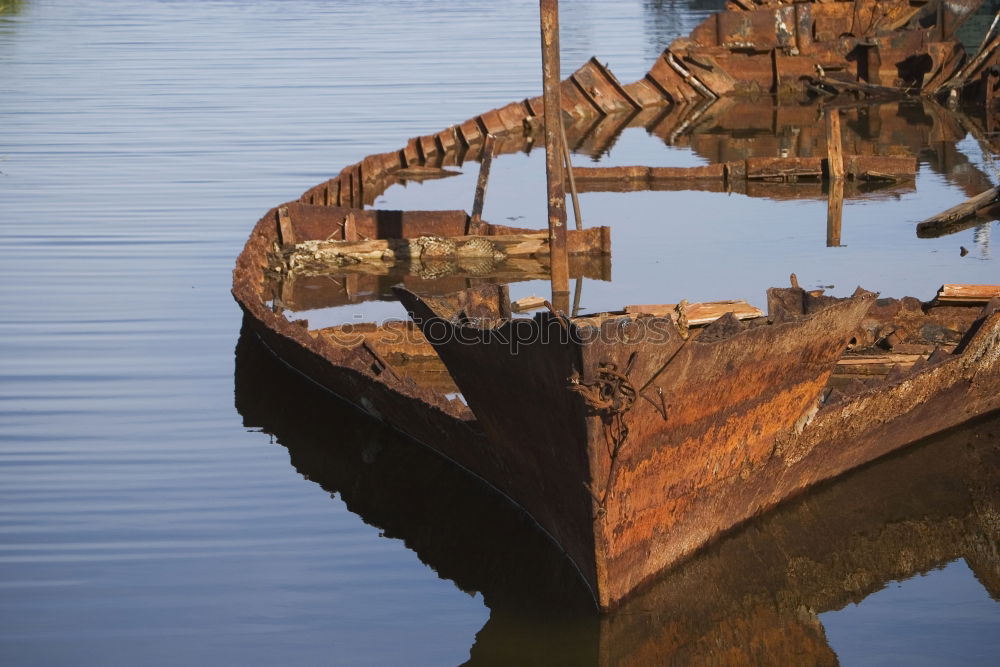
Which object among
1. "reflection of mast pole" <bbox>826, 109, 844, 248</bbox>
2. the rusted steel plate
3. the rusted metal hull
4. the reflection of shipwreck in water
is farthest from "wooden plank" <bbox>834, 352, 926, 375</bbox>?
"reflection of mast pole" <bbox>826, 109, 844, 248</bbox>

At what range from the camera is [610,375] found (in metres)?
5.81

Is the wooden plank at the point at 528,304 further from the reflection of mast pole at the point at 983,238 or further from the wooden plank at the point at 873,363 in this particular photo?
the reflection of mast pole at the point at 983,238

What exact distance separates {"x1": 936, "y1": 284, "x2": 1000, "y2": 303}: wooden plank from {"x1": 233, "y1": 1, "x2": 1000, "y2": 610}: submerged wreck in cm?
2

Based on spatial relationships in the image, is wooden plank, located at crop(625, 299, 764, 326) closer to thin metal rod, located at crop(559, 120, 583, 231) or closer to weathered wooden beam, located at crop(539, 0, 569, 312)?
weathered wooden beam, located at crop(539, 0, 569, 312)

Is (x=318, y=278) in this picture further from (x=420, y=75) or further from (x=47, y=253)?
(x=420, y=75)

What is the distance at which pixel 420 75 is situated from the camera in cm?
3158

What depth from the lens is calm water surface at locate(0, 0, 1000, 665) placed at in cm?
656

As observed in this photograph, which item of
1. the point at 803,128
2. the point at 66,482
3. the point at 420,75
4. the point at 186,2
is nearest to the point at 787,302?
the point at 66,482

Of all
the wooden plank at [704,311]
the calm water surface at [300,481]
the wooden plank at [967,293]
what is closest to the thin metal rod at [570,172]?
the calm water surface at [300,481]

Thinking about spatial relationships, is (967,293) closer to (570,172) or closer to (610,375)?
(570,172)

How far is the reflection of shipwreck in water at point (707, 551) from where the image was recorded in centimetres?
646

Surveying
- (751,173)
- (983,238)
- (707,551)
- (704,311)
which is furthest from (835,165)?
(707,551)

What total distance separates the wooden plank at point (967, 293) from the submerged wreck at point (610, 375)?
0.02 meters

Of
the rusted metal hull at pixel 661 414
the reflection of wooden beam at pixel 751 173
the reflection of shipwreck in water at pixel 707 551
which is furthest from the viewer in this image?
the reflection of wooden beam at pixel 751 173
